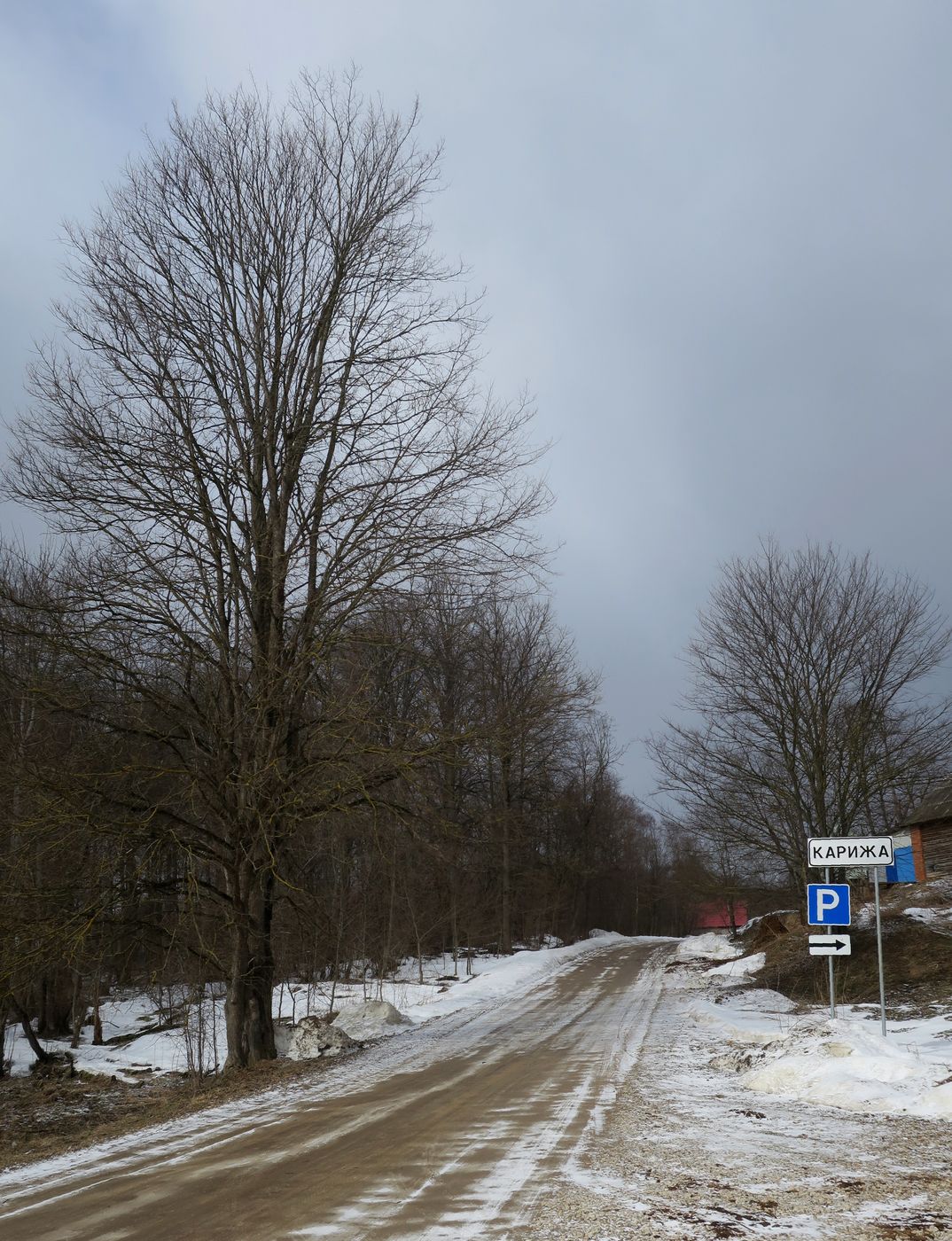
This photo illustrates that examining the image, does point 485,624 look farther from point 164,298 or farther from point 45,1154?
point 45,1154

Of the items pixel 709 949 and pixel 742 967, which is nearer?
pixel 742 967

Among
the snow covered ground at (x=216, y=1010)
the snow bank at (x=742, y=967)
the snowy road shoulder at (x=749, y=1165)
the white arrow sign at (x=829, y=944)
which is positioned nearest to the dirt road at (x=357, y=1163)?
the snowy road shoulder at (x=749, y=1165)

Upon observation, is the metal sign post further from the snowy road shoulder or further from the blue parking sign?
the snowy road shoulder

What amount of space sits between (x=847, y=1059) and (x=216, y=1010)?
16.4 metres

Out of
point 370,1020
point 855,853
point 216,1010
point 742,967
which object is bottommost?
point 216,1010

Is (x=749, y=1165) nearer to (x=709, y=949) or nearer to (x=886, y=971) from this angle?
(x=886, y=971)

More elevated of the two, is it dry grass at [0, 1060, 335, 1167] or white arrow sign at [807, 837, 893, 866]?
white arrow sign at [807, 837, 893, 866]

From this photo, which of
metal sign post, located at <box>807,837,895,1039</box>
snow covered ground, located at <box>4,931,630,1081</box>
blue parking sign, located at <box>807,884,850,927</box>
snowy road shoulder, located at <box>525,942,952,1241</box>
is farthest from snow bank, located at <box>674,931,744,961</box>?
snowy road shoulder, located at <box>525,942,952,1241</box>

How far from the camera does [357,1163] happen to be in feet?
22.9

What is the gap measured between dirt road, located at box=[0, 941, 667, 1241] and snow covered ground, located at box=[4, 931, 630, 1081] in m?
3.94

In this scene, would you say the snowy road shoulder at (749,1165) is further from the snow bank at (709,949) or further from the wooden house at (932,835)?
the wooden house at (932,835)

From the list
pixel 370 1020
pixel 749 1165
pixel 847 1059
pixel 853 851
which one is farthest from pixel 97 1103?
pixel 853 851

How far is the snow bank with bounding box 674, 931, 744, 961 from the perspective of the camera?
2934 centimetres

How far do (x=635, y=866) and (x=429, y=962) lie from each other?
42.4 metres
